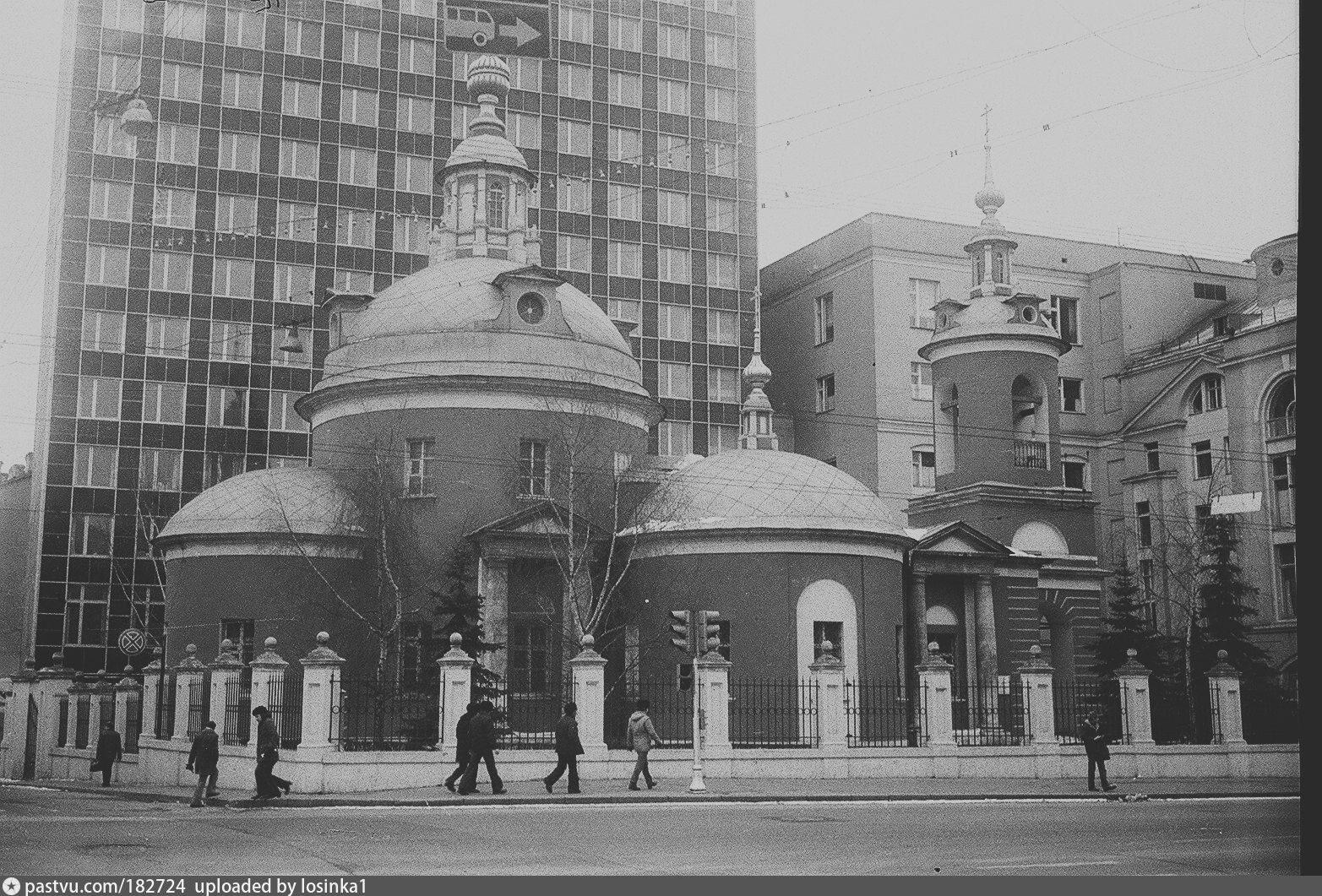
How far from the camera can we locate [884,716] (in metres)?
34.1

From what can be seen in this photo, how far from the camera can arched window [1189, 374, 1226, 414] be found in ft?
169

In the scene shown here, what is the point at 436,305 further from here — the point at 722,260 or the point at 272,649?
the point at 722,260

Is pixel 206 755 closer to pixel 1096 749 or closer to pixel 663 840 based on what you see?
pixel 663 840

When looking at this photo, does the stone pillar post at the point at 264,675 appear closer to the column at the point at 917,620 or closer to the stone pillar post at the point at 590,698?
the stone pillar post at the point at 590,698

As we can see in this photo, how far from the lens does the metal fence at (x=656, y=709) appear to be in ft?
113

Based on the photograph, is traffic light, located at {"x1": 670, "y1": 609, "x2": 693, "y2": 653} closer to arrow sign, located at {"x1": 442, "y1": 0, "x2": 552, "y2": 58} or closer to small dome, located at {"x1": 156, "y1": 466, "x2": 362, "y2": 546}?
A: arrow sign, located at {"x1": 442, "y1": 0, "x2": 552, "y2": 58}

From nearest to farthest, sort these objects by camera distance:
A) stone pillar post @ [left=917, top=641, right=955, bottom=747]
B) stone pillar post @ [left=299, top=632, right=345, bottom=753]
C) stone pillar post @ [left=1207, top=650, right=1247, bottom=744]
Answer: stone pillar post @ [left=299, top=632, right=345, bottom=753] → stone pillar post @ [left=917, top=641, right=955, bottom=747] → stone pillar post @ [left=1207, top=650, right=1247, bottom=744]

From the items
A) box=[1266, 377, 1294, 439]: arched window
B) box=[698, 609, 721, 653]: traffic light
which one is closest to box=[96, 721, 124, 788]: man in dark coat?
box=[698, 609, 721, 653]: traffic light

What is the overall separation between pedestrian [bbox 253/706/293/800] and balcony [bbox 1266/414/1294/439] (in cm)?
2560

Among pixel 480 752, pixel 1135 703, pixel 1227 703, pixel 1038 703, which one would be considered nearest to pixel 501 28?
pixel 480 752

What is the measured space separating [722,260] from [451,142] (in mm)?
12212

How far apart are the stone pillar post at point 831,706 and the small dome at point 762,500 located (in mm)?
7340

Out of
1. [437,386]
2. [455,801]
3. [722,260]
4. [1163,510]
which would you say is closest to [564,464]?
[437,386]

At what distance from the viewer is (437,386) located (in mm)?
37094
